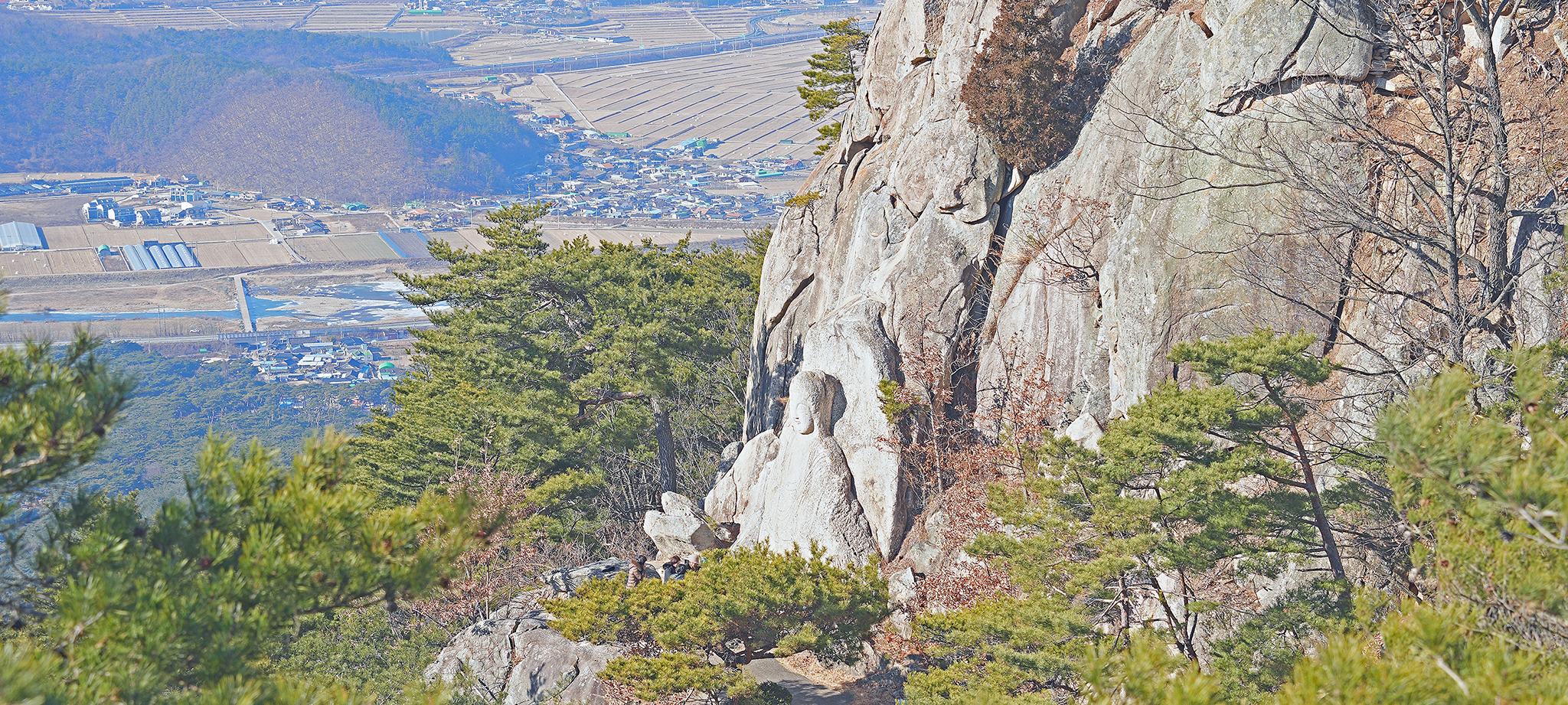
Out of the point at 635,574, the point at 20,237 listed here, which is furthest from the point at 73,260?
the point at 635,574

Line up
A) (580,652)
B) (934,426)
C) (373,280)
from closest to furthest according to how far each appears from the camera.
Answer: (580,652), (934,426), (373,280)

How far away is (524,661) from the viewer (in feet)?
60.5

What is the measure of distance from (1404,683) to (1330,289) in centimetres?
980

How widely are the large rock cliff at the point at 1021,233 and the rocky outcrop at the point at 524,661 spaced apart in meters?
4.43

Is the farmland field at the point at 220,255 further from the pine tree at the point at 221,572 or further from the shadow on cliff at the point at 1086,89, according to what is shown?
the pine tree at the point at 221,572

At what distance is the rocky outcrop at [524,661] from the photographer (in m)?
17.3

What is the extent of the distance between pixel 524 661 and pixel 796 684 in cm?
480

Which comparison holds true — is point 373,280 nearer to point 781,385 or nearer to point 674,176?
point 674,176

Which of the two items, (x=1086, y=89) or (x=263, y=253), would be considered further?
(x=263, y=253)

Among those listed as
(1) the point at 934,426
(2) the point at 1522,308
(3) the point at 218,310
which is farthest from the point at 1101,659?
(3) the point at 218,310

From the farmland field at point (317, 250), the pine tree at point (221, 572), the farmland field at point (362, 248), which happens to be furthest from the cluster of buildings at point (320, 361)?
the pine tree at point (221, 572)

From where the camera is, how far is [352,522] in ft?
23.4

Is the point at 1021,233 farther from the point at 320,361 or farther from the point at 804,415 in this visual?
the point at 320,361

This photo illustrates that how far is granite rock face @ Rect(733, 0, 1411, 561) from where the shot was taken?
592 inches
